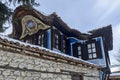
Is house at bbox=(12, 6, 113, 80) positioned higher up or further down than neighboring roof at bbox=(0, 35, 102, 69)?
higher up

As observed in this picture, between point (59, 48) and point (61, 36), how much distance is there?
1047 mm

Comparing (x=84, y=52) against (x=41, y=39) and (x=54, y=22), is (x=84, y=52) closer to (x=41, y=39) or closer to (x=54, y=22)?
(x=54, y=22)

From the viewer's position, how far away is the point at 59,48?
12734mm

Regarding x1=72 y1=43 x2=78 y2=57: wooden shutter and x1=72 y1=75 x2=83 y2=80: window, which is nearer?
x1=72 y1=75 x2=83 y2=80: window

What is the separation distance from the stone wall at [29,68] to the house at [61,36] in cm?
432

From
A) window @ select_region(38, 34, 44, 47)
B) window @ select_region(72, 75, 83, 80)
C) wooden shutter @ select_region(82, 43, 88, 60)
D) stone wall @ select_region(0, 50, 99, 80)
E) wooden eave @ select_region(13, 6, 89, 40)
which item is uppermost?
wooden eave @ select_region(13, 6, 89, 40)


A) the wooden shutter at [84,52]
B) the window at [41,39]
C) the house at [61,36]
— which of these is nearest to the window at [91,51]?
the house at [61,36]

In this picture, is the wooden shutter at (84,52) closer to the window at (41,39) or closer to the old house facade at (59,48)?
the old house facade at (59,48)

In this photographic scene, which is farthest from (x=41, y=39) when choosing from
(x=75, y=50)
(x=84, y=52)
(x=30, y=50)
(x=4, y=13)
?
(x=30, y=50)

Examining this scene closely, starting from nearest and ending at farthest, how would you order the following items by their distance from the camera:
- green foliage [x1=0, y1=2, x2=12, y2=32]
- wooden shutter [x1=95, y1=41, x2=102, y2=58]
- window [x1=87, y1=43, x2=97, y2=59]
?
1. green foliage [x1=0, y1=2, x2=12, y2=32]
2. wooden shutter [x1=95, y1=41, x2=102, y2=58]
3. window [x1=87, y1=43, x2=97, y2=59]

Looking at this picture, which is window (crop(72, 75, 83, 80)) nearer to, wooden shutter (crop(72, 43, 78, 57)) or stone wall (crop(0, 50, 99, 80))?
stone wall (crop(0, 50, 99, 80))

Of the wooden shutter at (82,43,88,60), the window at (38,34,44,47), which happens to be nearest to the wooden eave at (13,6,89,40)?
the wooden shutter at (82,43,88,60)

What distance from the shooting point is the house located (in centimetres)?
1222

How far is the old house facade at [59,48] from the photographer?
6812 mm
